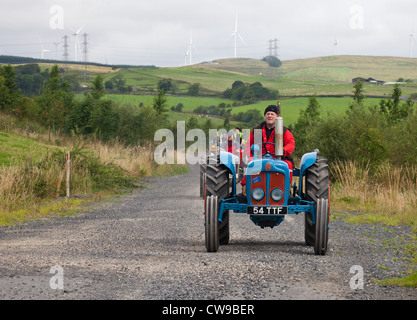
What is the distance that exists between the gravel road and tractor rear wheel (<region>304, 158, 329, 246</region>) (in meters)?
0.46

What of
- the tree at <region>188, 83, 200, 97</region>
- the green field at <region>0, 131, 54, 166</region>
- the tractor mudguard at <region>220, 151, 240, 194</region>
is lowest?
the green field at <region>0, 131, 54, 166</region>

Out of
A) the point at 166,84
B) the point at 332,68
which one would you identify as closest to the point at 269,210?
the point at 166,84

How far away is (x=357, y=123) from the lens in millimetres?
28031

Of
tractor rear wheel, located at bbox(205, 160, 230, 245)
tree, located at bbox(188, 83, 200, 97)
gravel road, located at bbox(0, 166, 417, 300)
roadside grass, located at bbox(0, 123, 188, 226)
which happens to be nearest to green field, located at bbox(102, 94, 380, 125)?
tree, located at bbox(188, 83, 200, 97)

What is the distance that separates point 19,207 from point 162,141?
111 feet

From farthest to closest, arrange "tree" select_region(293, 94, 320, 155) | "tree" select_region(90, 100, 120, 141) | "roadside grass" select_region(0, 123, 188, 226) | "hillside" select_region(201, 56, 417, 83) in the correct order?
"hillside" select_region(201, 56, 417, 83) → "tree" select_region(90, 100, 120, 141) → "tree" select_region(293, 94, 320, 155) → "roadside grass" select_region(0, 123, 188, 226)

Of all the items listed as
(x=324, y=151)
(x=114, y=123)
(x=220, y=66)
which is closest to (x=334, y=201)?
(x=324, y=151)

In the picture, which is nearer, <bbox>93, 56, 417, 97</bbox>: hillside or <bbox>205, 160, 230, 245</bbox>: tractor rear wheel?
<bbox>205, 160, 230, 245</bbox>: tractor rear wheel

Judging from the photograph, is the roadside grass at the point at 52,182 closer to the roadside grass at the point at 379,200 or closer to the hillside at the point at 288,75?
the roadside grass at the point at 379,200

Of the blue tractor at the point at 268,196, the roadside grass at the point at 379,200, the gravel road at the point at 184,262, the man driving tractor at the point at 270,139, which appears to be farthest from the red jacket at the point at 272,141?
the roadside grass at the point at 379,200

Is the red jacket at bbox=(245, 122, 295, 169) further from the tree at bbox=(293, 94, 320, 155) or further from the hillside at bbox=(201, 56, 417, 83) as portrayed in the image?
the hillside at bbox=(201, 56, 417, 83)

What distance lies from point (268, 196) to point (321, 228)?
1084mm

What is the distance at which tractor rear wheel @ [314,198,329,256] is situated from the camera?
37.1 ft

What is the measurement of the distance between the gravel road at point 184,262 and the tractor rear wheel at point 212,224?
234mm
